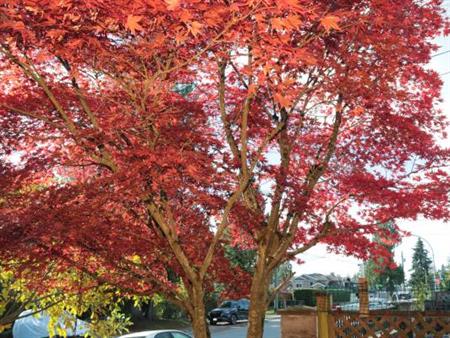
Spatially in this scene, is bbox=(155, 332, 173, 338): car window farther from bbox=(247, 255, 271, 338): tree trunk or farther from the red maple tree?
bbox=(247, 255, 271, 338): tree trunk

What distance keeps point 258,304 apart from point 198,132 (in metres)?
2.88

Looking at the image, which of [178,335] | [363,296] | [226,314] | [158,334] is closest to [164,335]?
[158,334]

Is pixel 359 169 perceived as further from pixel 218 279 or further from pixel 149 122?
pixel 149 122

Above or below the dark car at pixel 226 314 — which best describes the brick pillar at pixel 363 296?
above

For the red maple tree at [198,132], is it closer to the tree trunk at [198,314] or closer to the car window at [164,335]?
the tree trunk at [198,314]

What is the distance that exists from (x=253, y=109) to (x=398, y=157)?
109 inches

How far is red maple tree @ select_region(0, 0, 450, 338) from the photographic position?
6.01 metres

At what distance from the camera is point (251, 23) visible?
579cm

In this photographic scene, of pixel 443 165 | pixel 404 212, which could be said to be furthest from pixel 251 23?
pixel 443 165

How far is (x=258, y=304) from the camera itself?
27.7ft

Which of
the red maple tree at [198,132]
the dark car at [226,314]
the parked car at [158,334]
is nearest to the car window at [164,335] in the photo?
the parked car at [158,334]

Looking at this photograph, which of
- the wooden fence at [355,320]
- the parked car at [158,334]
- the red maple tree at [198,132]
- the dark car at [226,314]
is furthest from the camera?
the dark car at [226,314]

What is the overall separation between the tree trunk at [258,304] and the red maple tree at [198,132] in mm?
25

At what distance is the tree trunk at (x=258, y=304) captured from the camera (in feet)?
27.5
